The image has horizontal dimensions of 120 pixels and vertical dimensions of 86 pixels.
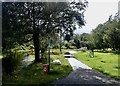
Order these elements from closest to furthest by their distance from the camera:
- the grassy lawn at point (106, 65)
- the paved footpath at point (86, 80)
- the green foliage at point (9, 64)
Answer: the paved footpath at point (86, 80) < the green foliage at point (9, 64) < the grassy lawn at point (106, 65)

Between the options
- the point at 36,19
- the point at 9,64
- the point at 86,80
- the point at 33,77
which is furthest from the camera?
the point at 36,19

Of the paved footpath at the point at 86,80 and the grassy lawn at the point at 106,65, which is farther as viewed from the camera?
the grassy lawn at the point at 106,65

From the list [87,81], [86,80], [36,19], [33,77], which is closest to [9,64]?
[33,77]

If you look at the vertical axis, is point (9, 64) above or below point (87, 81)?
above

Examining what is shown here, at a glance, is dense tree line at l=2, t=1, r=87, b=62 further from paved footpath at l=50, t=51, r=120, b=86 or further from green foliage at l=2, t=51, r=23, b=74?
paved footpath at l=50, t=51, r=120, b=86

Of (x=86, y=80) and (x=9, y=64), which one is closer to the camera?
(x=86, y=80)

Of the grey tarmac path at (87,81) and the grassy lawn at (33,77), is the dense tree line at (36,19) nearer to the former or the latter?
the grassy lawn at (33,77)

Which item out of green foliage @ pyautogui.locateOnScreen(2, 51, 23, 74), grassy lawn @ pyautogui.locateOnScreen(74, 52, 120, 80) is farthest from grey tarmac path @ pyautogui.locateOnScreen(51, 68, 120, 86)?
green foliage @ pyautogui.locateOnScreen(2, 51, 23, 74)

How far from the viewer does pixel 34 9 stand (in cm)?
2136

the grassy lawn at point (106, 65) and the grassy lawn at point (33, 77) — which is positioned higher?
the grassy lawn at point (33, 77)

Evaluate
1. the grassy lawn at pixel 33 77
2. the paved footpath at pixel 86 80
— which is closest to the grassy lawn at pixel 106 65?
the paved footpath at pixel 86 80

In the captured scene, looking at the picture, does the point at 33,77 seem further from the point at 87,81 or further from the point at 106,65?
the point at 106,65

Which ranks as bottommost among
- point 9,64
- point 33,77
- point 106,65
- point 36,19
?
point 106,65

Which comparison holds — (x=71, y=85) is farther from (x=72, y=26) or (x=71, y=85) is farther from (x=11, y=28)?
(x=72, y=26)
